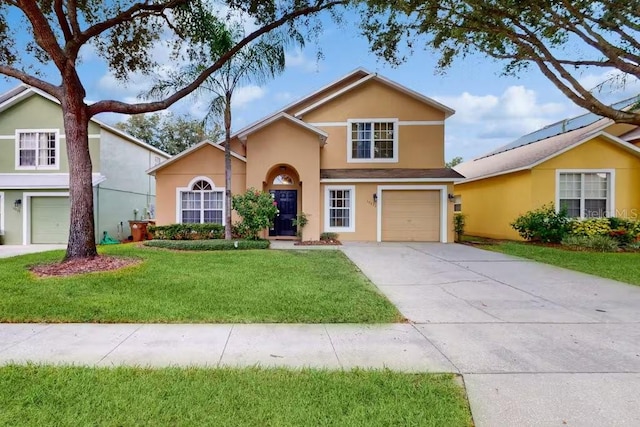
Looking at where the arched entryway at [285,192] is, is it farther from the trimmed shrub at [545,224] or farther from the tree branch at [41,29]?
the trimmed shrub at [545,224]

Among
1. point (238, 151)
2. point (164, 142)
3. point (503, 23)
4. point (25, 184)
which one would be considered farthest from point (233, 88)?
point (164, 142)

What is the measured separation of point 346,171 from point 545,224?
9064 mm

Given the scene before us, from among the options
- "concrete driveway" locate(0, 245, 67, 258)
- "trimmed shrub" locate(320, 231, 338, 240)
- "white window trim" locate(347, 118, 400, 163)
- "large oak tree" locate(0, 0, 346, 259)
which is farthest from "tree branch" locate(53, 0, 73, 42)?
"trimmed shrub" locate(320, 231, 338, 240)

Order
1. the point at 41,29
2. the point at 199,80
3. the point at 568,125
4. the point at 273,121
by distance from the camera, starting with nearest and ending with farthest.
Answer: the point at 41,29, the point at 199,80, the point at 273,121, the point at 568,125

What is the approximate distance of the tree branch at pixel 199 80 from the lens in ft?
33.4

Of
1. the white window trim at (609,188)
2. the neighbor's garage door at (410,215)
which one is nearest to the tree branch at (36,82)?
the neighbor's garage door at (410,215)

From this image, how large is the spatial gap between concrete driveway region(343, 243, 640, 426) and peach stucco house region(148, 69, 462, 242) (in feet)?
21.9

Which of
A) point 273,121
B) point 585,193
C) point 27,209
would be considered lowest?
point 27,209

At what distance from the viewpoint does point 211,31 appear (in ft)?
41.1

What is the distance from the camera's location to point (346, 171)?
16000 mm

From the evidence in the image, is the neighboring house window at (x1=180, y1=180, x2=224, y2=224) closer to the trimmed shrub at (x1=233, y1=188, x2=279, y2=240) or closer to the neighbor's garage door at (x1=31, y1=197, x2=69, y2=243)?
the trimmed shrub at (x1=233, y1=188, x2=279, y2=240)

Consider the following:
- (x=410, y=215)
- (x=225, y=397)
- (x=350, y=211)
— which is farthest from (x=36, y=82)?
(x=410, y=215)

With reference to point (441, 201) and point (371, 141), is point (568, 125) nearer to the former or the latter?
point (441, 201)

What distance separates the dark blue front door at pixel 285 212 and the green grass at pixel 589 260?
8711 millimetres
